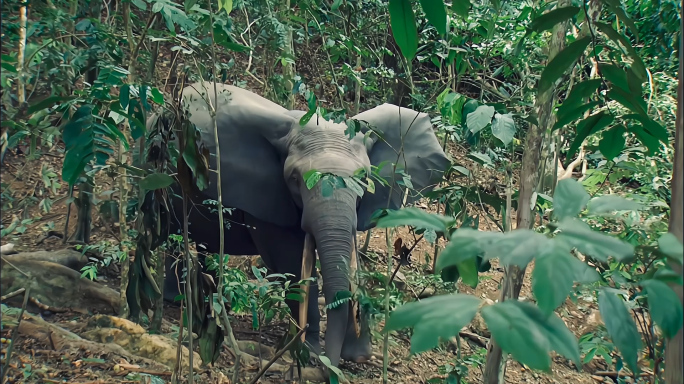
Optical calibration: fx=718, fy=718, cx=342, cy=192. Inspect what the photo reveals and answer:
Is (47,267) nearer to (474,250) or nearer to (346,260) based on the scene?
(346,260)

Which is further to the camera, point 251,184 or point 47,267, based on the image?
point 251,184

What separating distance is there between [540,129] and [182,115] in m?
1.37

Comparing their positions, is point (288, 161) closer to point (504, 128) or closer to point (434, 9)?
point (504, 128)

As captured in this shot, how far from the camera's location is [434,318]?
75cm

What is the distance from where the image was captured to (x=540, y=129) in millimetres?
2820

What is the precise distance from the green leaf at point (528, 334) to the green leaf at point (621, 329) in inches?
4.5

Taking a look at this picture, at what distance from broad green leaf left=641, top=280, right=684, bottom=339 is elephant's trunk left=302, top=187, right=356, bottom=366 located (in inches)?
143

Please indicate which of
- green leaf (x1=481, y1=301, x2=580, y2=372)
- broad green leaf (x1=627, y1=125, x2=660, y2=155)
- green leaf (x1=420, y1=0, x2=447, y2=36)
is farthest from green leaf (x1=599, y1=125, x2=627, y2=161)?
green leaf (x1=481, y1=301, x2=580, y2=372)

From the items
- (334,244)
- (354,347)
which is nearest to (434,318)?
(334,244)

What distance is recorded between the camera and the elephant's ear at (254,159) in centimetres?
539

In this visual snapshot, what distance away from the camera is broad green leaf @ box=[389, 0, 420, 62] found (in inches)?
47.0

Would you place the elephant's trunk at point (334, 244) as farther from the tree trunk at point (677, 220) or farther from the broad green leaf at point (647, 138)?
the tree trunk at point (677, 220)

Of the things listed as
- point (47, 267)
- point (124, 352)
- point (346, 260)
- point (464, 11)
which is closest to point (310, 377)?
point (346, 260)

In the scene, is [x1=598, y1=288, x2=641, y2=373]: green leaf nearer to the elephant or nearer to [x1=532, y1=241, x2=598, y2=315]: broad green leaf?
[x1=532, y1=241, x2=598, y2=315]: broad green leaf
